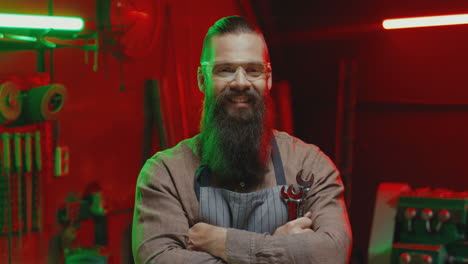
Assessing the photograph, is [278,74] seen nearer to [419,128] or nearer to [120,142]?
[419,128]

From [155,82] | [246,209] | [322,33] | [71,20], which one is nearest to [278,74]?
[322,33]

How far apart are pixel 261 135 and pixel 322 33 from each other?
3.13m

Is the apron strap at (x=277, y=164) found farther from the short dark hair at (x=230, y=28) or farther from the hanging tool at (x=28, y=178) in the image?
the hanging tool at (x=28, y=178)

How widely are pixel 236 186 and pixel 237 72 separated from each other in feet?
1.49

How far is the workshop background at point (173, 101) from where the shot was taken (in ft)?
9.56

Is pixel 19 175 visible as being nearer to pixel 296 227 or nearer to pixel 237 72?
pixel 237 72

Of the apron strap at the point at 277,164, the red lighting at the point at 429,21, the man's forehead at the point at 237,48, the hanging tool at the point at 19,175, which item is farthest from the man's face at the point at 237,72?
the red lighting at the point at 429,21

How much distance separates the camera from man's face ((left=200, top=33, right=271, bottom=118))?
2113 millimetres

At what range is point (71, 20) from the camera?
8.49 feet

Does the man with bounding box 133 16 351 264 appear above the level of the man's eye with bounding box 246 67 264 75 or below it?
below

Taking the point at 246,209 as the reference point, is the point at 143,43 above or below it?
above

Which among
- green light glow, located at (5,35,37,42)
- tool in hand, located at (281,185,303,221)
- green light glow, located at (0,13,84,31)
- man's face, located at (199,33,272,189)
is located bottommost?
tool in hand, located at (281,185,303,221)

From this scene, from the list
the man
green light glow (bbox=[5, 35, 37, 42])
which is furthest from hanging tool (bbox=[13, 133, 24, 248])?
the man

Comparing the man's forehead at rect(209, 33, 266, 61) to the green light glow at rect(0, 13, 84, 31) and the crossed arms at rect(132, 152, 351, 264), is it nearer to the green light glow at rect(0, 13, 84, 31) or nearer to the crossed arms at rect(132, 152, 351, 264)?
the crossed arms at rect(132, 152, 351, 264)
